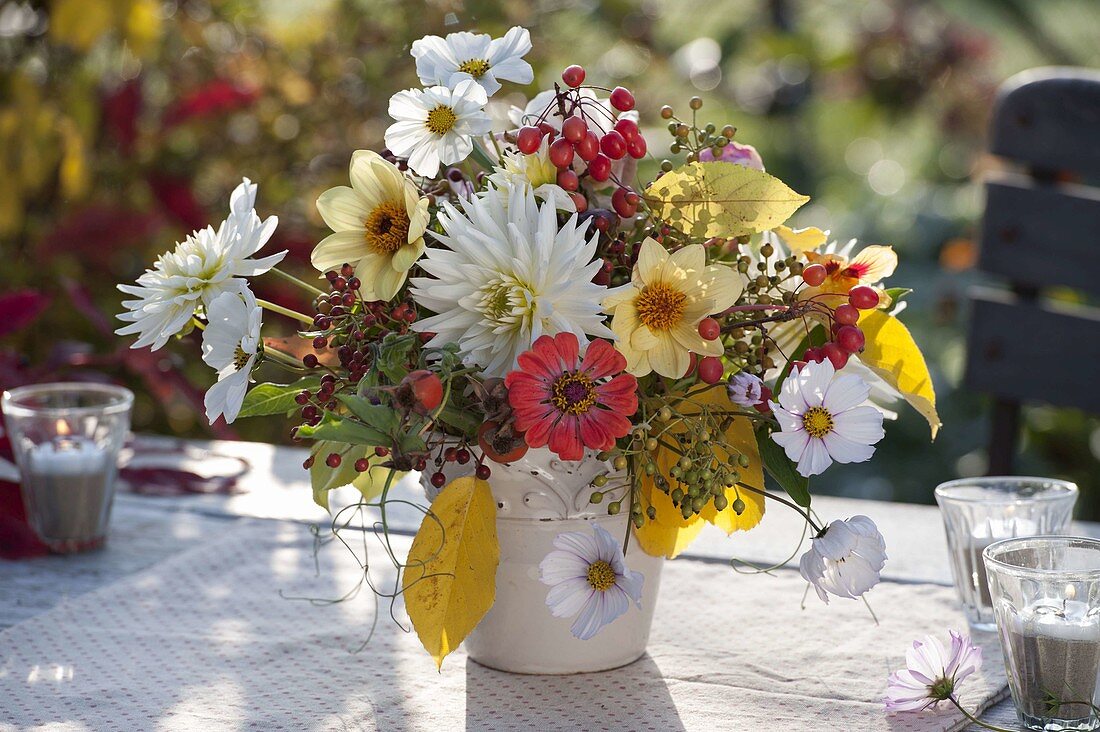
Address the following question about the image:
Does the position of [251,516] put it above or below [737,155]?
below

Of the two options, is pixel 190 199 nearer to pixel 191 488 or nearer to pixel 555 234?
pixel 191 488

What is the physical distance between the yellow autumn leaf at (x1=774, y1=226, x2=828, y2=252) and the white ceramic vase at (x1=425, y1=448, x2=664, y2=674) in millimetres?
183

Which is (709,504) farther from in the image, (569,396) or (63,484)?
(63,484)

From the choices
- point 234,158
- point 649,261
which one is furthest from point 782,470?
point 234,158

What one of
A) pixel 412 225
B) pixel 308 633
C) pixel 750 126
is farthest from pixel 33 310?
pixel 750 126

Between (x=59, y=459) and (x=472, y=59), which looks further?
(x=59, y=459)

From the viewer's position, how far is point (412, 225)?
0.67 m

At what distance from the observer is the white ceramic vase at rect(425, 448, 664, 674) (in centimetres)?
73

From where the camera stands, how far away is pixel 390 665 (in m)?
0.80

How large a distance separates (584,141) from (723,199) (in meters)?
0.08

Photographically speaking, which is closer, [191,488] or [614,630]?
[614,630]

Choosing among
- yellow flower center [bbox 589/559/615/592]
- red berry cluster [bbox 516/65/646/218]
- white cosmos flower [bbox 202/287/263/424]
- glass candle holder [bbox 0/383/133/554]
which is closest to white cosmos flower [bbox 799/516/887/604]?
yellow flower center [bbox 589/559/615/592]

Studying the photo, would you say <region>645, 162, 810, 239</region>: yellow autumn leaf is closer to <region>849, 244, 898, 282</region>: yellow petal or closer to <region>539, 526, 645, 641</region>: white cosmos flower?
<region>849, 244, 898, 282</region>: yellow petal

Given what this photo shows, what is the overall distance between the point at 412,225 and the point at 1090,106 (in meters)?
1.20
